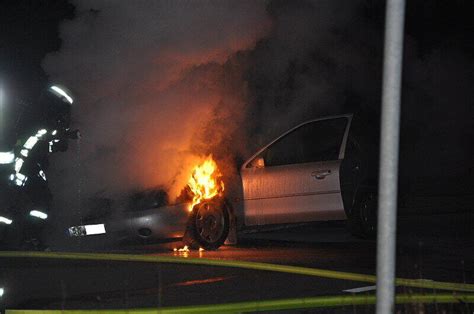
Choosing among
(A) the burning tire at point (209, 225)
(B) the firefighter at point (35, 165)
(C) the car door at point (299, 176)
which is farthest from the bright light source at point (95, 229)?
(C) the car door at point (299, 176)

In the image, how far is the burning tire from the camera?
38.1ft

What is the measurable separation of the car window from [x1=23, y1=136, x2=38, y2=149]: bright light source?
293cm

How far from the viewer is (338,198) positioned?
11.7m

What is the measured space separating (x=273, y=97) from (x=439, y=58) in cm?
577

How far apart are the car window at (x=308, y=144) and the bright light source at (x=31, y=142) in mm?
2931

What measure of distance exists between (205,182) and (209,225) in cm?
57

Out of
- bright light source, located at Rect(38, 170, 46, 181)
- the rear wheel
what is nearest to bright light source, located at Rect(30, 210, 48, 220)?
bright light source, located at Rect(38, 170, 46, 181)

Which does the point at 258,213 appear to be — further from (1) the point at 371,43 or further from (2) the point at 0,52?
(2) the point at 0,52

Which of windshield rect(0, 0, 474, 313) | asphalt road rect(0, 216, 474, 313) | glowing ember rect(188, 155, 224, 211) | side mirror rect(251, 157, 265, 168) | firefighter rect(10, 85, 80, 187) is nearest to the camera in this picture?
asphalt road rect(0, 216, 474, 313)

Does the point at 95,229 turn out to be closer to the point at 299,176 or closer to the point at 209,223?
the point at 209,223

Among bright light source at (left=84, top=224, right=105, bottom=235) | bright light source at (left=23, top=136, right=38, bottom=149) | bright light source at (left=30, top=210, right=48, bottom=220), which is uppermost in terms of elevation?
bright light source at (left=23, top=136, right=38, bottom=149)

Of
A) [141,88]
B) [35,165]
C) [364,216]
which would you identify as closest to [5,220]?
[35,165]

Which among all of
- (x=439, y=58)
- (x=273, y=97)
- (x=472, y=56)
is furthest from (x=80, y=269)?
(x=472, y=56)

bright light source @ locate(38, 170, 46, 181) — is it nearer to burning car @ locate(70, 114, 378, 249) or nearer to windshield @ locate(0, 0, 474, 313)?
windshield @ locate(0, 0, 474, 313)
